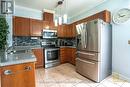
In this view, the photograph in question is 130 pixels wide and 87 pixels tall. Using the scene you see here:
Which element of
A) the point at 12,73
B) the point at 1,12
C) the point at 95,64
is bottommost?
the point at 95,64

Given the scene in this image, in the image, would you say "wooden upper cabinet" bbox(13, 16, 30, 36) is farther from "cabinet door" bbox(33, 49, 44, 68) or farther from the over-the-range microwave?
"cabinet door" bbox(33, 49, 44, 68)

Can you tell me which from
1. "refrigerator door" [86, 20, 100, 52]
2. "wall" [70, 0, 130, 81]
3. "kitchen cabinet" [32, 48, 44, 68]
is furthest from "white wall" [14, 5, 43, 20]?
"wall" [70, 0, 130, 81]

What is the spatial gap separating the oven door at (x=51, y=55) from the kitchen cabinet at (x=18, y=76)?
8.91ft

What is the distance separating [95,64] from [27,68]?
1.88 meters

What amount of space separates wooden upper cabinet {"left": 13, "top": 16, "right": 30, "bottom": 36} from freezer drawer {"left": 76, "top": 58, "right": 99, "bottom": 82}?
2393 millimetres

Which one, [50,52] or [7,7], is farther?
[50,52]

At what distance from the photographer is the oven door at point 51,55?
13.6ft

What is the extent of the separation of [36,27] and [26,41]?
79 centimetres

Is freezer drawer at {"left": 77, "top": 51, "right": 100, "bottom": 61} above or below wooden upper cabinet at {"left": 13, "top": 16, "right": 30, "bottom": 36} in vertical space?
below

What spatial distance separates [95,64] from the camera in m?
2.67

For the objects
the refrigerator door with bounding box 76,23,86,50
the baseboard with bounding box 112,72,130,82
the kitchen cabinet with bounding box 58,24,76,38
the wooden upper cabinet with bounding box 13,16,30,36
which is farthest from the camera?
the kitchen cabinet with bounding box 58,24,76,38

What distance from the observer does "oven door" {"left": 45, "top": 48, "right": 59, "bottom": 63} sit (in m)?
4.14

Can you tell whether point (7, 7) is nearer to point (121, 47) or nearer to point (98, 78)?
point (98, 78)

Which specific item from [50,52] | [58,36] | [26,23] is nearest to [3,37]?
[26,23]
